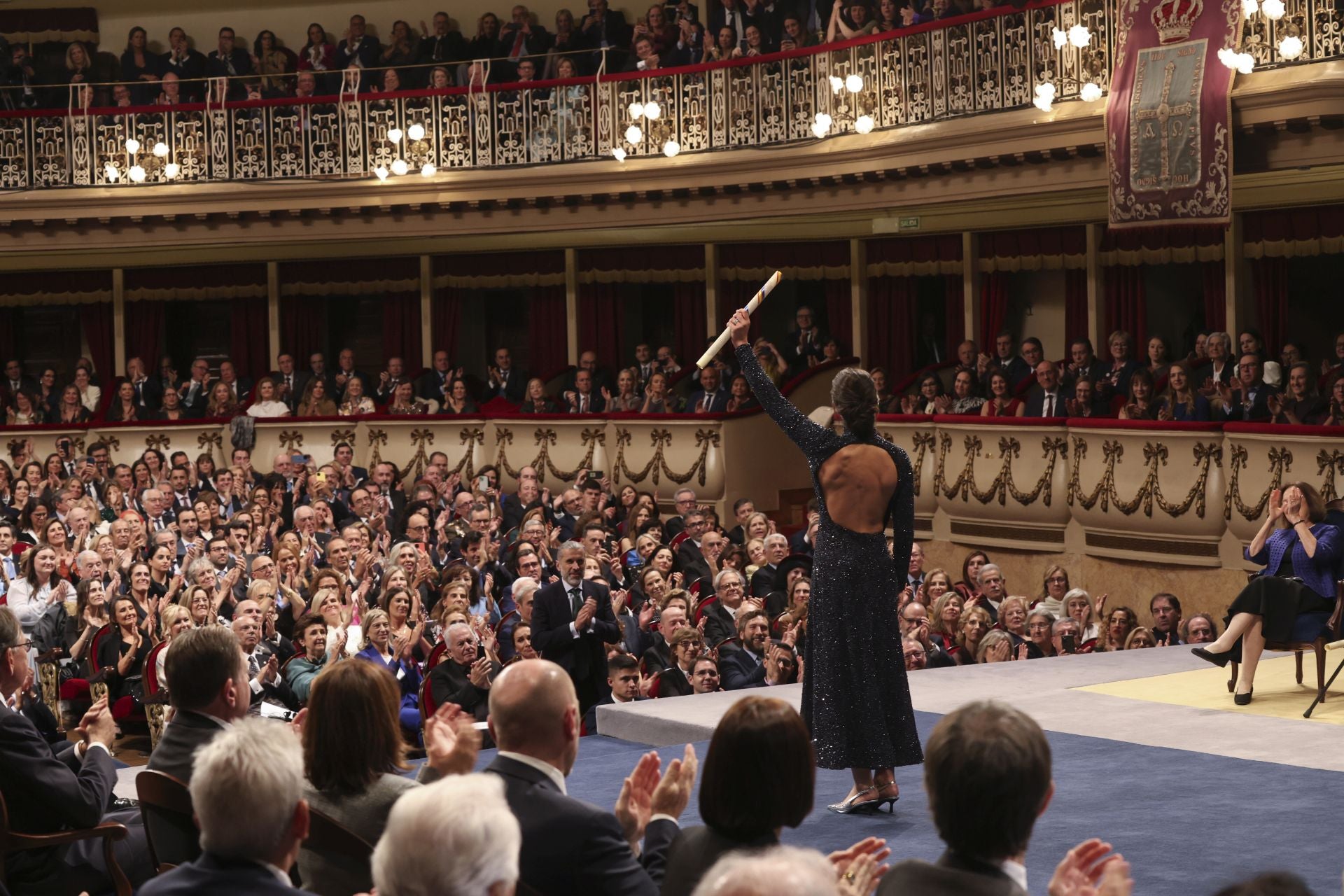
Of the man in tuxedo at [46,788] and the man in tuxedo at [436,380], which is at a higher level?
the man in tuxedo at [436,380]

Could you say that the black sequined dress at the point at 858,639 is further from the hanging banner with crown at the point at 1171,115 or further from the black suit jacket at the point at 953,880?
the hanging banner with crown at the point at 1171,115

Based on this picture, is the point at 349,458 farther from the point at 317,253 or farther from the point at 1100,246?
the point at 1100,246

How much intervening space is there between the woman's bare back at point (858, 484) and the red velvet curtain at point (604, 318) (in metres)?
13.8

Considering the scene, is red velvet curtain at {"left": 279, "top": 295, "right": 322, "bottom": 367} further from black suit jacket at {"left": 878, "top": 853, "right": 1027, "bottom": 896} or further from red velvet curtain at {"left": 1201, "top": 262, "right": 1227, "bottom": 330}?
black suit jacket at {"left": 878, "top": 853, "right": 1027, "bottom": 896}

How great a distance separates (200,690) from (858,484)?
7.33 feet

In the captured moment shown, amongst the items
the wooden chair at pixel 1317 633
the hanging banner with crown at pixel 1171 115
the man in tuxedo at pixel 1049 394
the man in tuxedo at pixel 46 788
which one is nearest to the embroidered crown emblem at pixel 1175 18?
the hanging banner with crown at pixel 1171 115

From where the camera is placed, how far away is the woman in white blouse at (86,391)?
60.0 feet

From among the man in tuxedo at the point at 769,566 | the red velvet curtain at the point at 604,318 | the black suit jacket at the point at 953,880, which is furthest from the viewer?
the red velvet curtain at the point at 604,318

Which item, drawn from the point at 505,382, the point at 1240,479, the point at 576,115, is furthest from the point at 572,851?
the point at 505,382

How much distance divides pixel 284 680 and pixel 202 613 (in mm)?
1087

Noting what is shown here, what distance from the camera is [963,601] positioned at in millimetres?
10906

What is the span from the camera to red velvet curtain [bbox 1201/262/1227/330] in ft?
46.5

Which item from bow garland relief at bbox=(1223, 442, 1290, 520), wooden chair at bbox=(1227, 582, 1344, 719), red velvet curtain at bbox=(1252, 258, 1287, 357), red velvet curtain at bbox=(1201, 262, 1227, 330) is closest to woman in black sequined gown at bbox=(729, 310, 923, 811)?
wooden chair at bbox=(1227, 582, 1344, 719)

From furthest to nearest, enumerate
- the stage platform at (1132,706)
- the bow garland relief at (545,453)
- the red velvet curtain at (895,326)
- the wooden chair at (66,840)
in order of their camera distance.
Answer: the red velvet curtain at (895,326) → the bow garland relief at (545,453) → the stage platform at (1132,706) → the wooden chair at (66,840)
